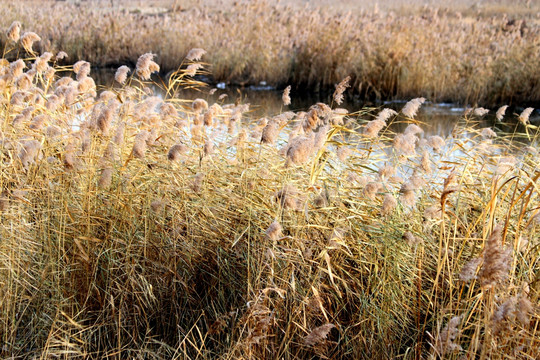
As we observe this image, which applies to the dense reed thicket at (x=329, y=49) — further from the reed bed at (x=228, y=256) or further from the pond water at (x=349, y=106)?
the reed bed at (x=228, y=256)

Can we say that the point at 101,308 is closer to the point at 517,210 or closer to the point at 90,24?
the point at 517,210

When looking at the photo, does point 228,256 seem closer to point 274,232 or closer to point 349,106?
point 274,232

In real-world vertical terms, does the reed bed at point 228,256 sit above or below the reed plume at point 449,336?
below

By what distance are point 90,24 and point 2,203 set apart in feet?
35.9

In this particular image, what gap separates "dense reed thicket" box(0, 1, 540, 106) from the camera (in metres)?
8.75

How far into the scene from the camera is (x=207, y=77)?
1059 cm

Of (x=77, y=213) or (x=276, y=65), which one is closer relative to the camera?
(x=77, y=213)

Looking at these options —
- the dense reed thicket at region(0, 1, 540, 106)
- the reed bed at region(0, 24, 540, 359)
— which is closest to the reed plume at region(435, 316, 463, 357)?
the reed bed at region(0, 24, 540, 359)

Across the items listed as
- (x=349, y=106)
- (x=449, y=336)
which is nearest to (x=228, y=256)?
(x=449, y=336)

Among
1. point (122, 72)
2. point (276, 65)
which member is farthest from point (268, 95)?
point (122, 72)

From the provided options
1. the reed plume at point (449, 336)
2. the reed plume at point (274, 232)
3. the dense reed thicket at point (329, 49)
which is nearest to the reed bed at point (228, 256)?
the reed plume at point (274, 232)

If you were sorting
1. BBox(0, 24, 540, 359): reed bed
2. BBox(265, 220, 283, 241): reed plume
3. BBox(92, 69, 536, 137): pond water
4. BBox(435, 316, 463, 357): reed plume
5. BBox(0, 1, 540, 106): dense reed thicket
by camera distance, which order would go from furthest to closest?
BBox(0, 1, 540, 106): dense reed thicket, BBox(92, 69, 536, 137): pond water, BBox(0, 24, 540, 359): reed bed, BBox(265, 220, 283, 241): reed plume, BBox(435, 316, 463, 357): reed plume

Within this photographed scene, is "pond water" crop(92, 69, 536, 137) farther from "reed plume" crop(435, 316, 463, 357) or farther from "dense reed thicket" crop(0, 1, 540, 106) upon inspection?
"reed plume" crop(435, 316, 463, 357)

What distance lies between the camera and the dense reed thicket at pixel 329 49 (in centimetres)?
875
